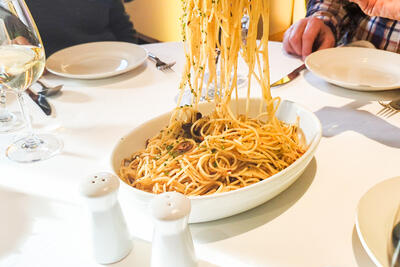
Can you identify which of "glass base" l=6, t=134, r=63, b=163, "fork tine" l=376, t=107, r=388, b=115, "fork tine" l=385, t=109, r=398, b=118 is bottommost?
"fork tine" l=376, t=107, r=388, b=115

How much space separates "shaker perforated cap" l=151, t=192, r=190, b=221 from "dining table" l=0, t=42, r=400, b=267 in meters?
0.14

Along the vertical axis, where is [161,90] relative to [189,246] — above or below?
below

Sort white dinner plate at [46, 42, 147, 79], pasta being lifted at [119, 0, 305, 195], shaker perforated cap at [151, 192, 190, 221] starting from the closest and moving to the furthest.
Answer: shaker perforated cap at [151, 192, 190, 221], pasta being lifted at [119, 0, 305, 195], white dinner plate at [46, 42, 147, 79]

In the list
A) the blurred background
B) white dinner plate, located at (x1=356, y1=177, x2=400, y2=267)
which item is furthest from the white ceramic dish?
the blurred background

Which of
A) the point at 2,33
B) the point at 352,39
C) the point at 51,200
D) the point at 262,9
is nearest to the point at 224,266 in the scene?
the point at 51,200

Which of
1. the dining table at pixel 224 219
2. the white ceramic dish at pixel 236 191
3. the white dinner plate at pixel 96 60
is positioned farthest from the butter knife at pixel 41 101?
the white ceramic dish at pixel 236 191

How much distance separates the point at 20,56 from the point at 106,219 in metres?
0.52

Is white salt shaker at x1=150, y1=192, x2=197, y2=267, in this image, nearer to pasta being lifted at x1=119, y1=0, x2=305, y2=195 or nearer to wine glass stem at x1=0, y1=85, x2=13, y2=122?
pasta being lifted at x1=119, y1=0, x2=305, y2=195

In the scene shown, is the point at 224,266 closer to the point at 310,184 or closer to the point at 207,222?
the point at 207,222

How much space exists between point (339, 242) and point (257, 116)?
15.8 inches

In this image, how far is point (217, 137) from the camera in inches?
32.9

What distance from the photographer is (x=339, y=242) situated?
65 centimetres

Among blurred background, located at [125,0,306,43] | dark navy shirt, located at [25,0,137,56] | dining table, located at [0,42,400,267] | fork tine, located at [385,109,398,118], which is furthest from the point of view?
blurred background, located at [125,0,306,43]

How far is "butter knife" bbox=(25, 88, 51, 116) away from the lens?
3.87 ft
